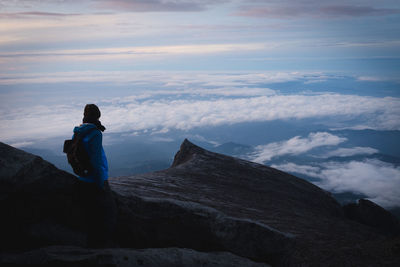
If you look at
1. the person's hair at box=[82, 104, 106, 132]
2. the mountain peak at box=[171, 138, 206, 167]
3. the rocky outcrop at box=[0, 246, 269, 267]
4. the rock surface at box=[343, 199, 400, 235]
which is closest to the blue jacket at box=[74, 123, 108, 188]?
the person's hair at box=[82, 104, 106, 132]

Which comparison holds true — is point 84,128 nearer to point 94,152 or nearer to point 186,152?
point 94,152

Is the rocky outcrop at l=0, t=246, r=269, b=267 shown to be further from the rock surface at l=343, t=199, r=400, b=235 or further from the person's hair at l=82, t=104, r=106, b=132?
the rock surface at l=343, t=199, r=400, b=235

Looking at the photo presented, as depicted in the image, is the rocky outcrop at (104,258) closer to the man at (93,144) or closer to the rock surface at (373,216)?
the man at (93,144)

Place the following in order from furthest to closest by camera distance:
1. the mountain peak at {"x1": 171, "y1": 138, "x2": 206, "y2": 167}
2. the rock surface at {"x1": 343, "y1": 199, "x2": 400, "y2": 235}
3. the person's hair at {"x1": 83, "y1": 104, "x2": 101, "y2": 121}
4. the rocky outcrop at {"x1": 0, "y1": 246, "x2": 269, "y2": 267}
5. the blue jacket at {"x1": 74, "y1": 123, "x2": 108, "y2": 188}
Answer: the mountain peak at {"x1": 171, "y1": 138, "x2": 206, "y2": 167} < the rock surface at {"x1": 343, "y1": 199, "x2": 400, "y2": 235} < the person's hair at {"x1": 83, "y1": 104, "x2": 101, "y2": 121} < the blue jacket at {"x1": 74, "y1": 123, "x2": 108, "y2": 188} < the rocky outcrop at {"x1": 0, "y1": 246, "x2": 269, "y2": 267}

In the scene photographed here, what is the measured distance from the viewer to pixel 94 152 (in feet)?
32.7

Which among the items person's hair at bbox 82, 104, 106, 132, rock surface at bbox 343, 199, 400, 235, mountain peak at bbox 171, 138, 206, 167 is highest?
person's hair at bbox 82, 104, 106, 132

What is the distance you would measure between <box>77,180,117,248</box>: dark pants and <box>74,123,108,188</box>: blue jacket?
10.0 inches

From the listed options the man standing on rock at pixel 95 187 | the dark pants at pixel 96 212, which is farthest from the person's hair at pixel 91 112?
the dark pants at pixel 96 212

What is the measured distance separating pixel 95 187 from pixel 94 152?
1190 millimetres

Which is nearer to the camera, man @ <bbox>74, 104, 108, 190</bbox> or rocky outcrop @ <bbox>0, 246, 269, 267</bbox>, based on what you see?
rocky outcrop @ <bbox>0, 246, 269, 267</bbox>

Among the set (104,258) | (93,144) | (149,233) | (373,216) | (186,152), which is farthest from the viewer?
(186,152)

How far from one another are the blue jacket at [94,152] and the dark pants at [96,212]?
10.0 inches

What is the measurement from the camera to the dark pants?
10.2 meters

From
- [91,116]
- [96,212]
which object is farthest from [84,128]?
[96,212]
